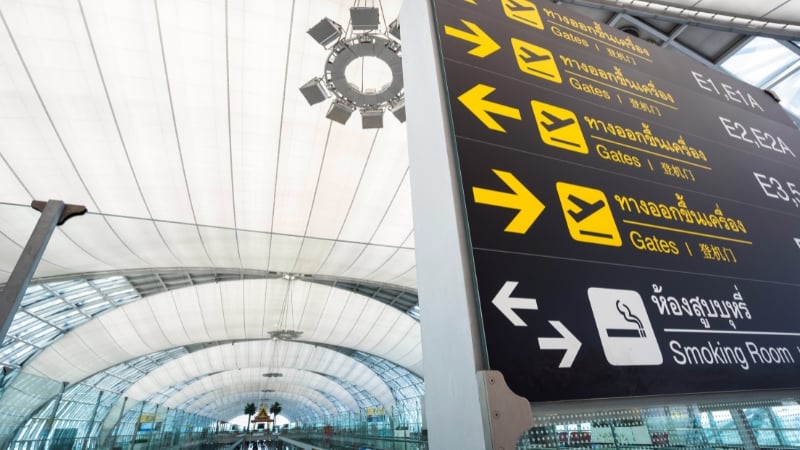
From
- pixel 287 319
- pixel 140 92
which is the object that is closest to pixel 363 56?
pixel 140 92

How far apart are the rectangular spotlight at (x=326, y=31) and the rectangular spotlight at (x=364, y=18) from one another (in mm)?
584

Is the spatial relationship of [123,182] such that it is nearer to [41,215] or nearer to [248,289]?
[41,215]

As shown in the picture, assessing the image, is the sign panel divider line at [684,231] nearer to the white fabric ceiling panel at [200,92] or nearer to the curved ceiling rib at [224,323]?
the white fabric ceiling panel at [200,92]

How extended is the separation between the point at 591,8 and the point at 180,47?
942cm

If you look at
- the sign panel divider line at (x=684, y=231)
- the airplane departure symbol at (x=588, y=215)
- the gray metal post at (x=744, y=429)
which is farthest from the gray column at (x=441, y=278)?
the gray metal post at (x=744, y=429)

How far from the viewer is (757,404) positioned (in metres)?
1.65

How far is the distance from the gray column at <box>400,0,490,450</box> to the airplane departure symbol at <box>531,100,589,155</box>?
0.62 metres

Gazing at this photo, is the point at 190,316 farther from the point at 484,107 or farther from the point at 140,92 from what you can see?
the point at 484,107

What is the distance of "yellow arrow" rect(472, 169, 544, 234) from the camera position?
1.51m

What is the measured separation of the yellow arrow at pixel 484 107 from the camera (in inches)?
69.6

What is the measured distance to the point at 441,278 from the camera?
142cm

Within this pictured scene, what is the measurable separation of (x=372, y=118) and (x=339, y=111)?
0.80 meters

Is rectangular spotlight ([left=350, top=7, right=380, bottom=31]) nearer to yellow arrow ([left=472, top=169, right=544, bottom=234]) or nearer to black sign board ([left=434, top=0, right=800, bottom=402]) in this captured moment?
black sign board ([left=434, top=0, right=800, bottom=402])

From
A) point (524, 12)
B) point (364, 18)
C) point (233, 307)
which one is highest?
point (233, 307)
